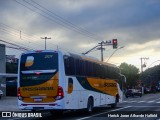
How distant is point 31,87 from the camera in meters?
19.5

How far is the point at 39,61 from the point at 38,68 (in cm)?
37

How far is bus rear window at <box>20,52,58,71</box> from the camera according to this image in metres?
19.5

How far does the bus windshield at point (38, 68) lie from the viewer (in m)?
19.4

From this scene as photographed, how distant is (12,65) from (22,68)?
6741 cm

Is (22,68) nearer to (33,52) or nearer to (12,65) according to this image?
(33,52)

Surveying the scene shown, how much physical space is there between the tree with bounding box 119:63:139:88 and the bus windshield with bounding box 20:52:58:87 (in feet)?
277

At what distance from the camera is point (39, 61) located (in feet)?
64.7

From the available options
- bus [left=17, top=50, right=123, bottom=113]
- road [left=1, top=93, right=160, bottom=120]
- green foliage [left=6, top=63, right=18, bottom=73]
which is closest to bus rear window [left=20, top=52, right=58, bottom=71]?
bus [left=17, top=50, right=123, bottom=113]

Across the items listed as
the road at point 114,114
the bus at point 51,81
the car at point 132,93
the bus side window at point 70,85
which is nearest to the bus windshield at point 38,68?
the bus at point 51,81

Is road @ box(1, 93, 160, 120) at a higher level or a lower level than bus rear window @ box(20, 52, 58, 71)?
lower

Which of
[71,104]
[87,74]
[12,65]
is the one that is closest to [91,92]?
[87,74]

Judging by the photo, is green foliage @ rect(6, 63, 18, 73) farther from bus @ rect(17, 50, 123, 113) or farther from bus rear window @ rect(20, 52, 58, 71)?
bus rear window @ rect(20, 52, 58, 71)

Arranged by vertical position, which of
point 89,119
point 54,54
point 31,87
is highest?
point 54,54

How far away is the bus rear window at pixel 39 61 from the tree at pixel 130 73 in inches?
3323
